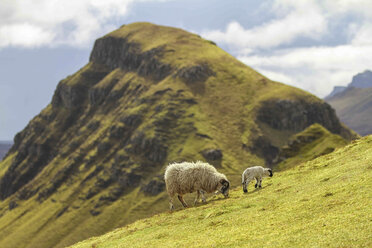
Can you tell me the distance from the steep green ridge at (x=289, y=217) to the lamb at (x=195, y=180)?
13.1 feet

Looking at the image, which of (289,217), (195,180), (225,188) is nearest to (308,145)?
(225,188)

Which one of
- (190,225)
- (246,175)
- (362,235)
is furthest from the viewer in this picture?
(246,175)

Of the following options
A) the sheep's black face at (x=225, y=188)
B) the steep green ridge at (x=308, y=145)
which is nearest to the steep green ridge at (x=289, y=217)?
the sheep's black face at (x=225, y=188)

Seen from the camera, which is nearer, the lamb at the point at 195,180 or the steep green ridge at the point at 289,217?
the steep green ridge at the point at 289,217

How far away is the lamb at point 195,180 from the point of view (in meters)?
35.0

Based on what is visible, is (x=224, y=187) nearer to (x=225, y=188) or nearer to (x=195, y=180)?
(x=225, y=188)

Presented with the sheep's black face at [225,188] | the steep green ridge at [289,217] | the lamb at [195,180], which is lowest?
the steep green ridge at [289,217]

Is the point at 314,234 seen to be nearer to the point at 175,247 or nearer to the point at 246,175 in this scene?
the point at 175,247

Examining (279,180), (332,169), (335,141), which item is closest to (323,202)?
(332,169)

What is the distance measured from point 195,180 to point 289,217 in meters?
15.0

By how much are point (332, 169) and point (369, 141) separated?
7.93 meters

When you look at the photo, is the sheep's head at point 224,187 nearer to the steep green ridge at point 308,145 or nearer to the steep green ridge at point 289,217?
the steep green ridge at point 289,217

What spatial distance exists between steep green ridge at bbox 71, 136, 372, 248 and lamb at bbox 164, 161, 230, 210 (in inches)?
157

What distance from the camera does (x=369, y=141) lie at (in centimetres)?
3547
